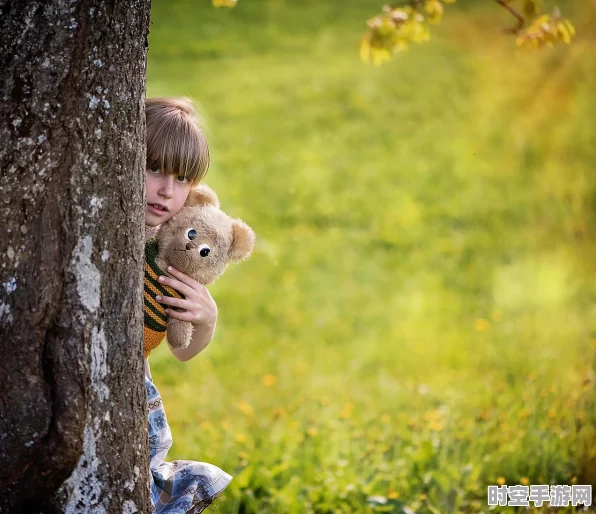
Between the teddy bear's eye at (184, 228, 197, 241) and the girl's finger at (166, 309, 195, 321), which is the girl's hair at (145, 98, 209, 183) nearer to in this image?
the teddy bear's eye at (184, 228, 197, 241)

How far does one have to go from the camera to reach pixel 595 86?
10.9 m

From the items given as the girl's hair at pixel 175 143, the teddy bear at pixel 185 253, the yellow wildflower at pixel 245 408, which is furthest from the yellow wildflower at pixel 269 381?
the girl's hair at pixel 175 143

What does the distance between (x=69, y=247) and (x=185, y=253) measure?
0.48 meters

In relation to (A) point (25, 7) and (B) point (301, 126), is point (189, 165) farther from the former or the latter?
(B) point (301, 126)

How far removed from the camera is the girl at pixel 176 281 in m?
2.52

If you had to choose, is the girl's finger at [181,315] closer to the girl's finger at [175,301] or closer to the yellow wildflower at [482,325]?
the girl's finger at [175,301]

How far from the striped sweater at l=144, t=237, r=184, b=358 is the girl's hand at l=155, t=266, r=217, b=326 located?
2 cm

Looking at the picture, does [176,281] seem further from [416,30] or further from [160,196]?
[416,30]

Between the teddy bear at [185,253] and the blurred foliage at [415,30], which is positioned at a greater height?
the blurred foliage at [415,30]

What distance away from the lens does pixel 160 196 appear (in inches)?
99.6

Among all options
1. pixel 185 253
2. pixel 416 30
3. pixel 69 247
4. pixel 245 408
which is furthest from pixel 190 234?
pixel 245 408

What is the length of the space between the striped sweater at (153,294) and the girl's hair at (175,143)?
241mm

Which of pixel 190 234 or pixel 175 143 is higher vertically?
pixel 175 143

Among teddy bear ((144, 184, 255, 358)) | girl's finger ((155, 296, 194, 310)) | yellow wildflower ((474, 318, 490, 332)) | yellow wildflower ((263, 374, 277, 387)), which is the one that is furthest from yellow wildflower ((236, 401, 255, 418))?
girl's finger ((155, 296, 194, 310))
